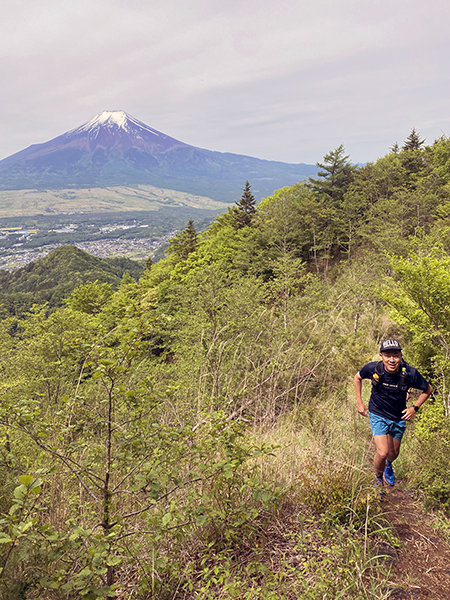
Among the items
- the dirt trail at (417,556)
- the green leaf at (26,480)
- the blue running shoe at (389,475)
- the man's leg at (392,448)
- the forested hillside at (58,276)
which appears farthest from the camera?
the forested hillside at (58,276)

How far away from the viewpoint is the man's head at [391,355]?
3.16 meters

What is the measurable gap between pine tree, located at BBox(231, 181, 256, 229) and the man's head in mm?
30384

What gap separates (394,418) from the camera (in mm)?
3191

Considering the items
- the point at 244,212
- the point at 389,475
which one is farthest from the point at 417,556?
the point at 244,212

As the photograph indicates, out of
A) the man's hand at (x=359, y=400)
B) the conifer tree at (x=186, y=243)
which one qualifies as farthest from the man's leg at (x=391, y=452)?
the conifer tree at (x=186, y=243)

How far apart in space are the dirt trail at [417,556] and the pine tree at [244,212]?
31381 mm

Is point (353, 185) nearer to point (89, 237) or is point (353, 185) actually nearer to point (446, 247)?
point (446, 247)

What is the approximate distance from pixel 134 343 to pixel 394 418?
118 inches

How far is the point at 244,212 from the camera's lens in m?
33.2

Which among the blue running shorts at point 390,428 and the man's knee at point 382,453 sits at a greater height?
the blue running shorts at point 390,428

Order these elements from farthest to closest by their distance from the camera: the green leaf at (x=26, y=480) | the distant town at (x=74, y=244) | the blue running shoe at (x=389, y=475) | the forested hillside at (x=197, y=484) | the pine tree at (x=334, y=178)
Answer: the distant town at (x=74, y=244), the pine tree at (x=334, y=178), the blue running shoe at (x=389, y=475), the forested hillside at (x=197, y=484), the green leaf at (x=26, y=480)

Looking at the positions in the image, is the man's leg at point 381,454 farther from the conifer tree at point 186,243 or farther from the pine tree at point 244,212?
the conifer tree at point 186,243

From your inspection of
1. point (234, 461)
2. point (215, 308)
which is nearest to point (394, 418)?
point (234, 461)

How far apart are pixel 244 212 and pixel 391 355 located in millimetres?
31838
